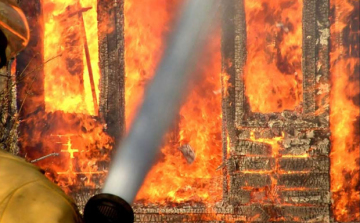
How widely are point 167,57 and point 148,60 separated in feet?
1.05

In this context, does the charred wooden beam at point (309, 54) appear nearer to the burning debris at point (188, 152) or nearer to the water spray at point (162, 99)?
the water spray at point (162, 99)

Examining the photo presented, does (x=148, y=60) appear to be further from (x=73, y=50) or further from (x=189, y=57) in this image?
(x=73, y=50)

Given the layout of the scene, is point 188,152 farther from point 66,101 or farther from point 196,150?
point 66,101

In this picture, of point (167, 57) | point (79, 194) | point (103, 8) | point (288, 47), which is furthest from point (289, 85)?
point (79, 194)

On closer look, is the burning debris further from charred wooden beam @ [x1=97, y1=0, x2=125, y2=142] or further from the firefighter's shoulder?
the firefighter's shoulder

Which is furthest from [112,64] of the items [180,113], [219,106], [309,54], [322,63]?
[322,63]

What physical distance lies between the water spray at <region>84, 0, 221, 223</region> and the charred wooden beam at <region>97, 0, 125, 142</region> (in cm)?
34

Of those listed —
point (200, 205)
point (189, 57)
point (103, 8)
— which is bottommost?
point (200, 205)

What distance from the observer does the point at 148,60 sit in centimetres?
805

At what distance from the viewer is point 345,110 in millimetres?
7645

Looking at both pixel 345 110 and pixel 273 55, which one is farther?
pixel 273 55

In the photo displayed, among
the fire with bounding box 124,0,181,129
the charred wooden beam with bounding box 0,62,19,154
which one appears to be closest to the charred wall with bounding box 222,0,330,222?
the fire with bounding box 124,0,181,129

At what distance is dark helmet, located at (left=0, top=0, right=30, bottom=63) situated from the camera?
1.98 m

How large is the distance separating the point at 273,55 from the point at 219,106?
119 centimetres
